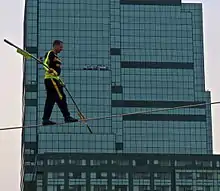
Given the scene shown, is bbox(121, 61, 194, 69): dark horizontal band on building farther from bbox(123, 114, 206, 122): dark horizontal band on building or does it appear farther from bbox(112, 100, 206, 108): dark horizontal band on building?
bbox(123, 114, 206, 122): dark horizontal band on building

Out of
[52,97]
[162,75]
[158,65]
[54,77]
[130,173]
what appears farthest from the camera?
[158,65]

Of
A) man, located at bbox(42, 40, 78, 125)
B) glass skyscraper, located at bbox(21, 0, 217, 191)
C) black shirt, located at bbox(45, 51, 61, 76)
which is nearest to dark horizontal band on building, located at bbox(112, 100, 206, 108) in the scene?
glass skyscraper, located at bbox(21, 0, 217, 191)

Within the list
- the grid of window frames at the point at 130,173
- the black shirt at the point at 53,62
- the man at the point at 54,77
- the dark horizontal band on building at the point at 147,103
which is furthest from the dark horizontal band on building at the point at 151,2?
the black shirt at the point at 53,62

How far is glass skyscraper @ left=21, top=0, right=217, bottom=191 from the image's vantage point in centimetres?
15762

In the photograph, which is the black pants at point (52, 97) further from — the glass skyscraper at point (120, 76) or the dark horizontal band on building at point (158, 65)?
the dark horizontal band on building at point (158, 65)

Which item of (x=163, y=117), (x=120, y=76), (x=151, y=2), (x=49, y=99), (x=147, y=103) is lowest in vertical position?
(x=49, y=99)

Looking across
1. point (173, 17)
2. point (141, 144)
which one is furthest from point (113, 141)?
point (173, 17)

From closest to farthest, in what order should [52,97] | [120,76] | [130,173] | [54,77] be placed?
1. [54,77]
2. [52,97]
3. [130,173]
4. [120,76]

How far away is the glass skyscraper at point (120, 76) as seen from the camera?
157625mm

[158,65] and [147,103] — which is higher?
[158,65]

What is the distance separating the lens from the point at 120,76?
530ft

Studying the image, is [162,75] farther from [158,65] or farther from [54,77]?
[54,77]

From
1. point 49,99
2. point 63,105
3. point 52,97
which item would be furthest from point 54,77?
point 63,105

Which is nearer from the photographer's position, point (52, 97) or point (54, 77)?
point (54, 77)
